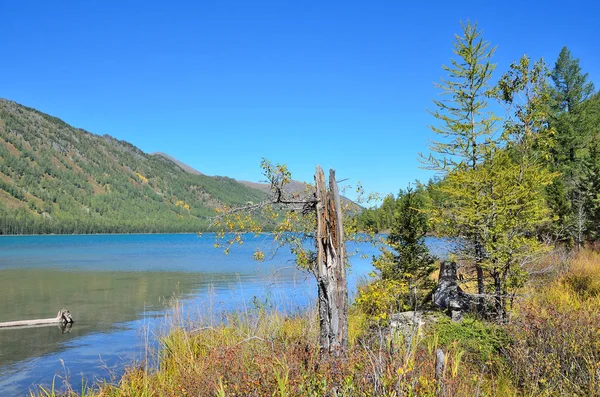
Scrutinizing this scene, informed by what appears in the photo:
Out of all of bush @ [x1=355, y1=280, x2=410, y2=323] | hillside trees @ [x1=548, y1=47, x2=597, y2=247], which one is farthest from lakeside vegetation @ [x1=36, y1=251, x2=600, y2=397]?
hillside trees @ [x1=548, y1=47, x2=597, y2=247]

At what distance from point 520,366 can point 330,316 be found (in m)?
2.69

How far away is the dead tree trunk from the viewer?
618 centimetres

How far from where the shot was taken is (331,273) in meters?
6.30

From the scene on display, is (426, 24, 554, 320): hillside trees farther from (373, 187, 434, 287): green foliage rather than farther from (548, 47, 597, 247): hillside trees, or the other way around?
(548, 47, 597, 247): hillside trees

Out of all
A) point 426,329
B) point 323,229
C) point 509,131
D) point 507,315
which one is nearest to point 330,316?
point 323,229

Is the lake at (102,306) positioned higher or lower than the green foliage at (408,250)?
lower

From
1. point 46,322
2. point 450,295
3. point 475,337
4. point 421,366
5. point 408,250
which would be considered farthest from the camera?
point 46,322

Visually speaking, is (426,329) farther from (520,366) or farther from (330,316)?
(330,316)

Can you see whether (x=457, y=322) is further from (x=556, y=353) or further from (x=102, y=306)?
(x=102, y=306)

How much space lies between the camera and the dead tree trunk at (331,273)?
6.18 metres

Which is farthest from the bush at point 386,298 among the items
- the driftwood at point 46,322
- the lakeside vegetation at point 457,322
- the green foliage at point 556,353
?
the driftwood at point 46,322

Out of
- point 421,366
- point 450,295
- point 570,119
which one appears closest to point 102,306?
point 450,295

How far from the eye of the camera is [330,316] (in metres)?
6.23

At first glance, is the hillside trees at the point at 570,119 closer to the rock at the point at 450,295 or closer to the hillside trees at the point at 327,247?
the rock at the point at 450,295
